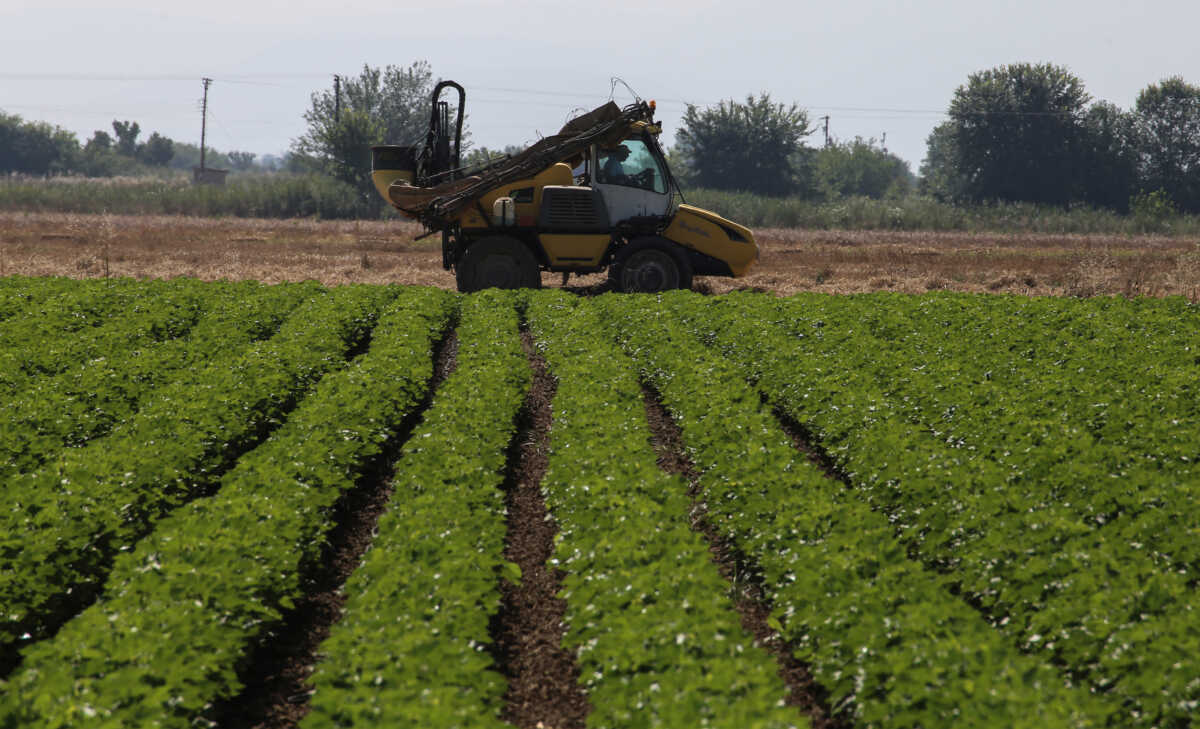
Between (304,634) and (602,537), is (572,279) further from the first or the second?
(304,634)

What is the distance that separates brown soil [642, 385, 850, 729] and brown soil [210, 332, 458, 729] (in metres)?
3.09

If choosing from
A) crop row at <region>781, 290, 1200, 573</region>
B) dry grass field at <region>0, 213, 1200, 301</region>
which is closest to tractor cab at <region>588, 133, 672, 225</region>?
dry grass field at <region>0, 213, 1200, 301</region>

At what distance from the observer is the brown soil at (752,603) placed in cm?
619

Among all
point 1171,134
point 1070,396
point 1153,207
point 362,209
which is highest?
point 1171,134

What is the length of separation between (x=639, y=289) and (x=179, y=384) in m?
11.2

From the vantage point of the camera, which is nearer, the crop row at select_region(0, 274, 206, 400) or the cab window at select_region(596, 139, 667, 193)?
the crop row at select_region(0, 274, 206, 400)

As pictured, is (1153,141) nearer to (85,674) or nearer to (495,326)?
(495,326)

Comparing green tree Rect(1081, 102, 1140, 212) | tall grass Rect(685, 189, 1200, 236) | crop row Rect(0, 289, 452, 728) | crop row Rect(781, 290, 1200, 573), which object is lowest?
crop row Rect(0, 289, 452, 728)

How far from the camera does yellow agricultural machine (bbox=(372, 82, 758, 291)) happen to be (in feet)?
64.5

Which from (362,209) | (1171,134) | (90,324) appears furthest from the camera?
(1171,134)

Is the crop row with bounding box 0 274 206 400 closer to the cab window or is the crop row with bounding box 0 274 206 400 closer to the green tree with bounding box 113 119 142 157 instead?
the cab window

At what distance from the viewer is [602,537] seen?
23.9 feet

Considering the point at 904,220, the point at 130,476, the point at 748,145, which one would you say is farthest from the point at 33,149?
the point at 130,476

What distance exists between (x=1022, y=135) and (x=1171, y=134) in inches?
646
